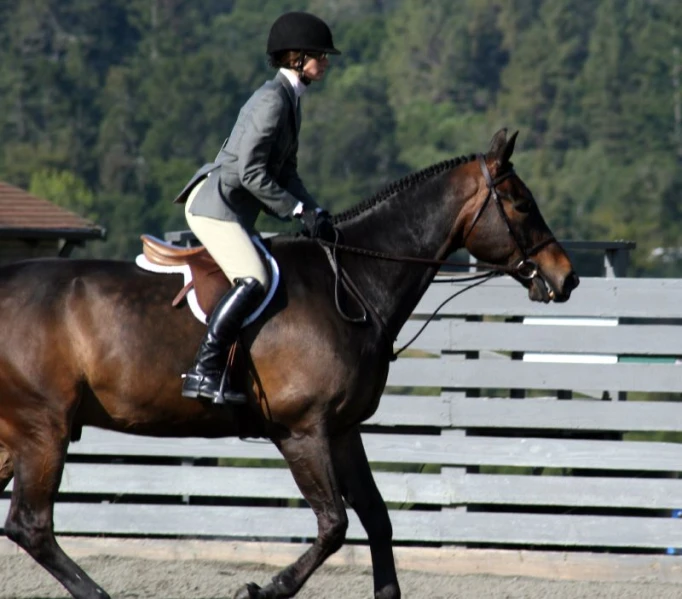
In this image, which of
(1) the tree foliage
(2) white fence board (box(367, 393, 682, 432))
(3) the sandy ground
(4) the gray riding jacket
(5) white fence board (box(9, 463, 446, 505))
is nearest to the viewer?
(4) the gray riding jacket

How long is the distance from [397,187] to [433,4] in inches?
5257

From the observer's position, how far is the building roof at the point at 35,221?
672 inches

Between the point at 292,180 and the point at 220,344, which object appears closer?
the point at 220,344

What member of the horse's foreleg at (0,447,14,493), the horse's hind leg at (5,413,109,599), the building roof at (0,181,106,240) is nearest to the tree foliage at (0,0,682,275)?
the building roof at (0,181,106,240)

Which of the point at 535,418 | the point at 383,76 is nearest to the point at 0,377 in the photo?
the point at 535,418

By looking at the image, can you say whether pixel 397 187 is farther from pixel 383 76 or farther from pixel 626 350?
pixel 383 76

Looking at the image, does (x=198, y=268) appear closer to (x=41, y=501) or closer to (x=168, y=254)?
(x=168, y=254)

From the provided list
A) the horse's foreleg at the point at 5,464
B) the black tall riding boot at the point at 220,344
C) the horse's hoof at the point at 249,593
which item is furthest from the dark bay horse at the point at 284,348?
the horse's foreleg at the point at 5,464

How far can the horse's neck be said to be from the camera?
670 cm

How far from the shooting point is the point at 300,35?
662cm

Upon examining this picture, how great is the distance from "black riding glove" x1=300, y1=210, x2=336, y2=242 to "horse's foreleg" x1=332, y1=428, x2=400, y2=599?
0.91 meters

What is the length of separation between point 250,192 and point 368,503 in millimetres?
1479

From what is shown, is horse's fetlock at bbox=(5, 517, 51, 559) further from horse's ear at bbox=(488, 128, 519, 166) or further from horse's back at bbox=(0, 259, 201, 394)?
horse's ear at bbox=(488, 128, 519, 166)

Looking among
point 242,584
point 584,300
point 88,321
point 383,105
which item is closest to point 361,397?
point 88,321
